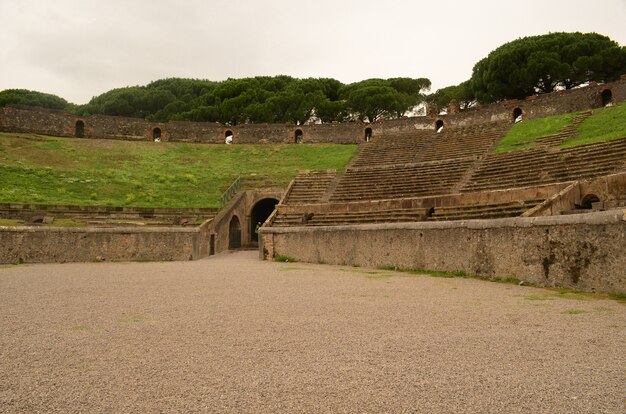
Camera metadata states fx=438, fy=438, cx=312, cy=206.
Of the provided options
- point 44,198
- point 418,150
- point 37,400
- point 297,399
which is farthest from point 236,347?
point 418,150

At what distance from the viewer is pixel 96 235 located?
16.7 m

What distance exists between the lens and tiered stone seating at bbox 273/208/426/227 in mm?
16703

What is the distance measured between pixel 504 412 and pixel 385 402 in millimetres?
830

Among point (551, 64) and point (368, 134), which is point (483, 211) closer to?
point (368, 134)

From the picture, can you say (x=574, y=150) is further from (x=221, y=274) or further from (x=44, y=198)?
(x=44, y=198)

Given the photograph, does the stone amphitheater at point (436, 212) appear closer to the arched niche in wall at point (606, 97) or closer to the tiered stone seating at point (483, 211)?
the tiered stone seating at point (483, 211)

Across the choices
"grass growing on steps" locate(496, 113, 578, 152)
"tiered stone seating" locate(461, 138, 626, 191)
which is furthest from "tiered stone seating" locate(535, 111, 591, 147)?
"tiered stone seating" locate(461, 138, 626, 191)

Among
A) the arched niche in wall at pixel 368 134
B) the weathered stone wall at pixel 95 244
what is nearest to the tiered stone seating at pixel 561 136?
the arched niche in wall at pixel 368 134

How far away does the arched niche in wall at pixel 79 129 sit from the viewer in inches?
1504

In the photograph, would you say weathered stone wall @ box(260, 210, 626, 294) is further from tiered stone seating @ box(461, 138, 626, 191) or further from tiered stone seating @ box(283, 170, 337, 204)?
tiered stone seating @ box(461, 138, 626, 191)

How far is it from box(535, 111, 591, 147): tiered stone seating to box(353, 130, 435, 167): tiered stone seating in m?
8.33

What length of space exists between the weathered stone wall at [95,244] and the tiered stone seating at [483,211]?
9.92 meters

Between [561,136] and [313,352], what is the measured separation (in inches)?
1032

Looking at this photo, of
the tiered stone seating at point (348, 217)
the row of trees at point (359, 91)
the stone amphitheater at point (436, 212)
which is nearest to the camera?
the stone amphitheater at point (436, 212)
